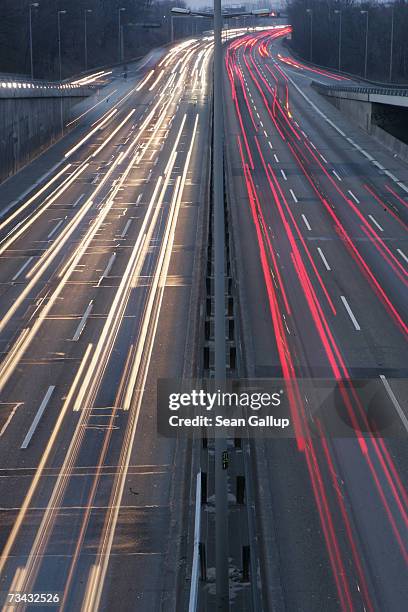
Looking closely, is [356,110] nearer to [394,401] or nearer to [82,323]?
[82,323]

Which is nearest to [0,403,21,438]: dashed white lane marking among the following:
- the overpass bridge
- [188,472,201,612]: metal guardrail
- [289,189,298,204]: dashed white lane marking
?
[188,472,201,612]: metal guardrail

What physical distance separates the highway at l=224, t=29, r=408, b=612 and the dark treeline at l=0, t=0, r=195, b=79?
54670 mm

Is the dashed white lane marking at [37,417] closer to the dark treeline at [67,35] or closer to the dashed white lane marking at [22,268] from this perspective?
the dashed white lane marking at [22,268]

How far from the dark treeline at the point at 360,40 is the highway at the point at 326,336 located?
271ft

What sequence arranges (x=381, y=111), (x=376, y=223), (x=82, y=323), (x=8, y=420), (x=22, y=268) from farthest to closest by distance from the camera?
(x=381, y=111), (x=376, y=223), (x=22, y=268), (x=82, y=323), (x=8, y=420)

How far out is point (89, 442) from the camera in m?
21.2

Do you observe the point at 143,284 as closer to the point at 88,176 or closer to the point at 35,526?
the point at 35,526

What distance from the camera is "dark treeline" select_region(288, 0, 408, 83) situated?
146 meters

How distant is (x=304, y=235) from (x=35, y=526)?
26.0 meters

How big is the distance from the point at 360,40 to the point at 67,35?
156 feet

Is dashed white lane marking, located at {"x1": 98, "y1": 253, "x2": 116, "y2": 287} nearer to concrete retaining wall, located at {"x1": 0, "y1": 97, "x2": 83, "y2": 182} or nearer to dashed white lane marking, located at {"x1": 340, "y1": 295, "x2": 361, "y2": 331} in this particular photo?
dashed white lane marking, located at {"x1": 340, "y1": 295, "x2": 361, "y2": 331}

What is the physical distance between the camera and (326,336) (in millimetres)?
27984

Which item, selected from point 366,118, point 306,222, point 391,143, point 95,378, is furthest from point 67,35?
point 95,378

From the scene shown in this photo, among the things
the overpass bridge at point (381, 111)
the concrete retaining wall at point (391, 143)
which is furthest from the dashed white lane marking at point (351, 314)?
the overpass bridge at point (381, 111)
